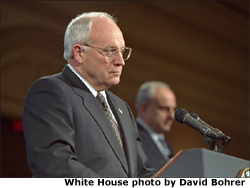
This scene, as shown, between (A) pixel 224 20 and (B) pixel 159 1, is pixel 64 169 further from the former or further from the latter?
(A) pixel 224 20

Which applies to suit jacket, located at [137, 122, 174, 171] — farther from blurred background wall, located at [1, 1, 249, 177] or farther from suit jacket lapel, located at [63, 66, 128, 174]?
blurred background wall, located at [1, 1, 249, 177]

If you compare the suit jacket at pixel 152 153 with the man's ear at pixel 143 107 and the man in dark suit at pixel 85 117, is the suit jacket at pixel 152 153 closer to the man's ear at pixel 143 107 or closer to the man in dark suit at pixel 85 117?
the man's ear at pixel 143 107

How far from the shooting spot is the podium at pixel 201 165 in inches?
56.5

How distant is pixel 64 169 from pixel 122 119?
582 mm

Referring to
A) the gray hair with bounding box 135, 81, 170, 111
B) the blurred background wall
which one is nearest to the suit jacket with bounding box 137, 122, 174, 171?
the gray hair with bounding box 135, 81, 170, 111

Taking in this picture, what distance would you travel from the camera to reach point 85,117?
1.80 meters

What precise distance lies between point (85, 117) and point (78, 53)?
0.42 meters

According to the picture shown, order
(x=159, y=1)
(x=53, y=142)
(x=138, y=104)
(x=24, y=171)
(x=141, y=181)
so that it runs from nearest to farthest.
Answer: (x=141, y=181) → (x=53, y=142) → (x=138, y=104) → (x=24, y=171) → (x=159, y=1)

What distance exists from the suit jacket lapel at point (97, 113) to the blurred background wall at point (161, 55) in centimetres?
330

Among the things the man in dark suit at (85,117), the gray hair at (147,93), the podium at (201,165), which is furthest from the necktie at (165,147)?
Answer: the podium at (201,165)

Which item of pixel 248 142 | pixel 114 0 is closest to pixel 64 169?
pixel 114 0

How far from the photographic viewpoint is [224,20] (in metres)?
6.49

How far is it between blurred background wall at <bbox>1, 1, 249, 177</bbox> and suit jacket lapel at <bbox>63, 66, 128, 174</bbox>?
3.30 meters

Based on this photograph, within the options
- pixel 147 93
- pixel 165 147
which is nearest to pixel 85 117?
pixel 165 147
